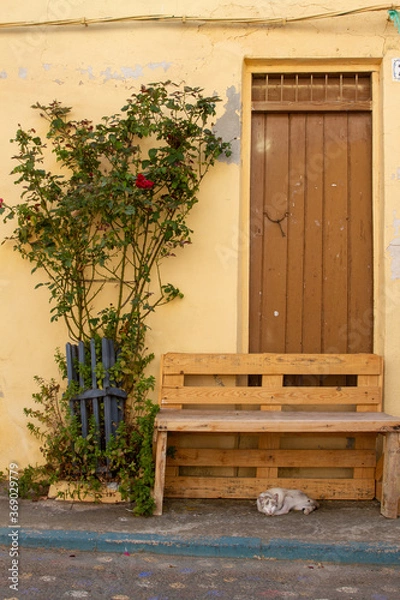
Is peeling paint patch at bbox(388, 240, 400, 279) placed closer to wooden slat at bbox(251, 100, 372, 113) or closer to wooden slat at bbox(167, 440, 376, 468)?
wooden slat at bbox(251, 100, 372, 113)

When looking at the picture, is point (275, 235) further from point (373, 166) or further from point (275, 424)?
point (275, 424)

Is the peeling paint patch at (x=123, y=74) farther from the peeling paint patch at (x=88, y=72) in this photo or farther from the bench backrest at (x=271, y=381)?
the bench backrest at (x=271, y=381)

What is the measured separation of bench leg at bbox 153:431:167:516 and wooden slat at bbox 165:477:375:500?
0.49 meters

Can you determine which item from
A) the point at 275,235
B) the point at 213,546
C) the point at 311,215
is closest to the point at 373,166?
the point at 311,215

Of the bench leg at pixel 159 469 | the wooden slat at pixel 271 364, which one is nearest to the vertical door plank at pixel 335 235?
the wooden slat at pixel 271 364

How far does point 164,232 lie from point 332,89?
1842 mm

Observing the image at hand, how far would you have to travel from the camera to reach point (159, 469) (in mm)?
4762

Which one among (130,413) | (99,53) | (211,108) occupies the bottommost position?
(130,413)

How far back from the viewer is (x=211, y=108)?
17.5ft

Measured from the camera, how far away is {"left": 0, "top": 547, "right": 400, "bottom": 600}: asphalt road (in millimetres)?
3703

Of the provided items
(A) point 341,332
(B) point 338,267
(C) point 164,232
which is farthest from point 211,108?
(A) point 341,332

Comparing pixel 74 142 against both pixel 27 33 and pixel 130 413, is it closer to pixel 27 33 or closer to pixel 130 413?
pixel 27 33

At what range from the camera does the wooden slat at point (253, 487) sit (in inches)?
207

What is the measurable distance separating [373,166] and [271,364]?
5.96 feet
